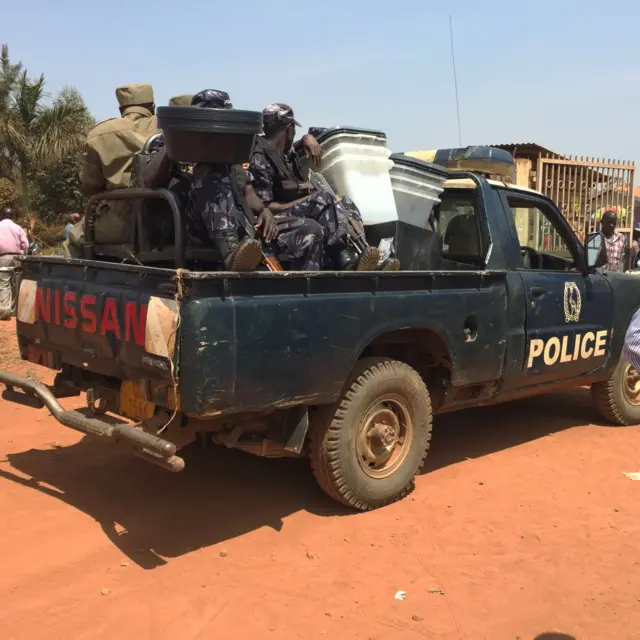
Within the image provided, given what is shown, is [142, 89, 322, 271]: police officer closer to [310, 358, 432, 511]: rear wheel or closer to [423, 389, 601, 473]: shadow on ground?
[310, 358, 432, 511]: rear wheel

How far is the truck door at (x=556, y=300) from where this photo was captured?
496 cm

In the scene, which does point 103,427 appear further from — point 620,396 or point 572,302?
point 620,396

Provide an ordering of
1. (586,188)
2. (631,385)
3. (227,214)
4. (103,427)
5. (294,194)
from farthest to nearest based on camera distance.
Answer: (586,188) → (631,385) → (294,194) → (227,214) → (103,427)

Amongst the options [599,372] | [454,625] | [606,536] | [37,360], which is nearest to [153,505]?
[37,360]

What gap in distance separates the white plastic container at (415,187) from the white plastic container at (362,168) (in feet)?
0.30

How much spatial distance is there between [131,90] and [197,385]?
8.90 ft

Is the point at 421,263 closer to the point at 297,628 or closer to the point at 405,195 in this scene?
the point at 405,195

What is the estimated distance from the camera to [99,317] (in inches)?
144

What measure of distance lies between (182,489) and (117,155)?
2.20m

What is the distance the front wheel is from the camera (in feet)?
19.4

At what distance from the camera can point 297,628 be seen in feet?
9.73

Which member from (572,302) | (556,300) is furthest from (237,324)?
(572,302)

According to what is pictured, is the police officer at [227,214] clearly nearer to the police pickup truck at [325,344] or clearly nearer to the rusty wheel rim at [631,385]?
the police pickup truck at [325,344]

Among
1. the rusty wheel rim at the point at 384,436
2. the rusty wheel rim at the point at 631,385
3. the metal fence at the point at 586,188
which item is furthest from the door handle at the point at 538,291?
the metal fence at the point at 586,188
